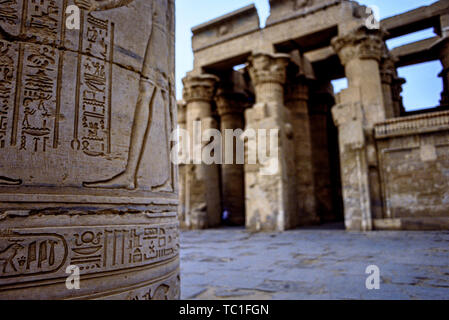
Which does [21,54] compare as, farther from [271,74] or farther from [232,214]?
[232,214]

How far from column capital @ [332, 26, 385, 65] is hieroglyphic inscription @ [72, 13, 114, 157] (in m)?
7.29

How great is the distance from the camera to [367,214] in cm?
668

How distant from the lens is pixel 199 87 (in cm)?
1009

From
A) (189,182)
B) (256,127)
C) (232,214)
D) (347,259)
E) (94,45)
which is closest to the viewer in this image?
(94,45)

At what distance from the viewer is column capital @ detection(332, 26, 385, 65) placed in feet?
24.3

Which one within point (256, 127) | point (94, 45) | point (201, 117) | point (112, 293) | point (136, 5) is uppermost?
point (201, 117)

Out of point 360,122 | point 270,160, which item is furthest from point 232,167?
point 360,122

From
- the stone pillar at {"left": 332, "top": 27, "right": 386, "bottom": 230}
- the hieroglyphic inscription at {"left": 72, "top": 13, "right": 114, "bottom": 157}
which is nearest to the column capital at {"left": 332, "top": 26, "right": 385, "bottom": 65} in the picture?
the stone pillar at {"left": 332, "top": 27, "right": 386, "bottom": 230}

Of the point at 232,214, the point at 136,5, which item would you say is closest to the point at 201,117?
the point at 232,214

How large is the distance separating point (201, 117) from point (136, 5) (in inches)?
336

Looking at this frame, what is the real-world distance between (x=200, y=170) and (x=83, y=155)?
8.34m

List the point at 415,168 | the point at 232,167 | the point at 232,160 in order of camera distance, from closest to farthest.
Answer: the point at 415,168 < the point at 232,160 < the point at 232,167

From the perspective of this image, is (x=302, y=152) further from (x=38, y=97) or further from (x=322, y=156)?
(x=38, y=97)

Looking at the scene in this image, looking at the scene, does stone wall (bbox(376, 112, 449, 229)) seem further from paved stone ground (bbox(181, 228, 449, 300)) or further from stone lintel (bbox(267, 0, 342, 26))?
stone lintel (bbox(267, 0, 342, 26))
